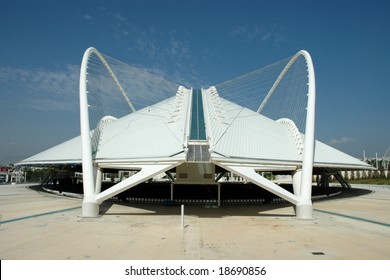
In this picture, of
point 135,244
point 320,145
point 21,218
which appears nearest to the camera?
point 135,244

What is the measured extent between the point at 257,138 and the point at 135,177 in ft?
31.2

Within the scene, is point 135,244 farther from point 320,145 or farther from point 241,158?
point 320,145

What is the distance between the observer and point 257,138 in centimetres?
2233

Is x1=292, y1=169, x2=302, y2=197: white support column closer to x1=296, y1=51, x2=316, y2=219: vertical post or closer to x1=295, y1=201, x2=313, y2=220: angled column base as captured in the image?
x1=296, y1=51, x2=316, y2=219: vertical post

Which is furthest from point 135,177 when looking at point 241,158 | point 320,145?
point 320,145

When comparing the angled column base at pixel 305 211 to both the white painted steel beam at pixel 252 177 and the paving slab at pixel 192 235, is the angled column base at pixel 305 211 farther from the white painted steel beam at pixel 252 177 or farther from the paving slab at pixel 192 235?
the white painted steel beam at pixel 252 177

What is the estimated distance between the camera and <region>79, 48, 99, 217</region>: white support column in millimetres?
17359

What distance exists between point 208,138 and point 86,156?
286 inches

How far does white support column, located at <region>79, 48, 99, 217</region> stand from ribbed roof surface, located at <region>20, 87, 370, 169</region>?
1.84m

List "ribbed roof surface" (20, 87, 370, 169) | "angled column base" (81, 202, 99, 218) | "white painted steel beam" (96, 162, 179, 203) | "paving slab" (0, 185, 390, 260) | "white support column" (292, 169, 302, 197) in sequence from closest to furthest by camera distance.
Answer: "paving slab" (0, 185, 390, 260) < "white painted steel beam" (96, 162, 179, 203) < "angled column base" (81, 202, 99, 218) < "ribbed roof surface" (20, 87, 370, 169) < "white support column" (292, 169, 302, 197)

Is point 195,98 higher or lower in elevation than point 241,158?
higher

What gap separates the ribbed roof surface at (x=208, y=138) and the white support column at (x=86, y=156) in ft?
6.03

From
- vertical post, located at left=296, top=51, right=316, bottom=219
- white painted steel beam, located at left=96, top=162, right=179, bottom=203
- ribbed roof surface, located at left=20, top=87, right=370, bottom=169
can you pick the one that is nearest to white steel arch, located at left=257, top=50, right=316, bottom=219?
vertical post, located at left=296, top=51, right=316, bottom=219
